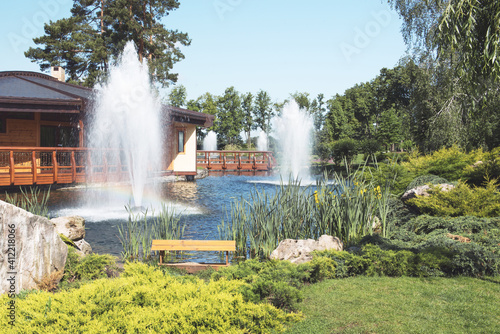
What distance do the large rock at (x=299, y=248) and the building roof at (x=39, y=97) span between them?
12488 mm

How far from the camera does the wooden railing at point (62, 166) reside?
14.1m

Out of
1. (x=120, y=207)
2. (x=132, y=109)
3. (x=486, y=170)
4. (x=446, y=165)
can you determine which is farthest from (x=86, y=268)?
(x=132, y=109)

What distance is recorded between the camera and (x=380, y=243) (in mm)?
6016

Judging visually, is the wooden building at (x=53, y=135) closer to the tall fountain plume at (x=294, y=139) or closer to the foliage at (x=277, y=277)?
the tall fountain plume at (x=294, y=139)

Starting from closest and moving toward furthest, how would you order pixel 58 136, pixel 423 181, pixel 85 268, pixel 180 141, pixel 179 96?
pixel 85 268, pixel 423 181, pixel 58 136, pixel 180 141, pixel 179 96

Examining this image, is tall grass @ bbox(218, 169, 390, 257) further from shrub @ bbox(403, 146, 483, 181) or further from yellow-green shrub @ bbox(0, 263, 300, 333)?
shrub @ bbox(403, 146, 483, 181)

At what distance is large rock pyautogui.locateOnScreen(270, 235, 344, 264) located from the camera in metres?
5.95

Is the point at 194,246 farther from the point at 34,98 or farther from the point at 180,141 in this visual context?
the point at 180,141

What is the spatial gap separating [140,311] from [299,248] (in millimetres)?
3260

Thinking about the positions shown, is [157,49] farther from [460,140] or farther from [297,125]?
[460,140]

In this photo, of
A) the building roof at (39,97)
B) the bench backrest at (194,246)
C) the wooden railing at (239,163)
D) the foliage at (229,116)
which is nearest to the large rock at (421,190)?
the bench backrest at (194,246)

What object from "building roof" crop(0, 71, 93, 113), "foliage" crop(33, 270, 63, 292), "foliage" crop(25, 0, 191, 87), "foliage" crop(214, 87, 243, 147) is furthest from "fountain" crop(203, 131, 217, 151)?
"foliage" crop(33, 270, 63, 292)

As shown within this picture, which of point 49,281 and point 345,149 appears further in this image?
point 345,149

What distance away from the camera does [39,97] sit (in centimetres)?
1580
